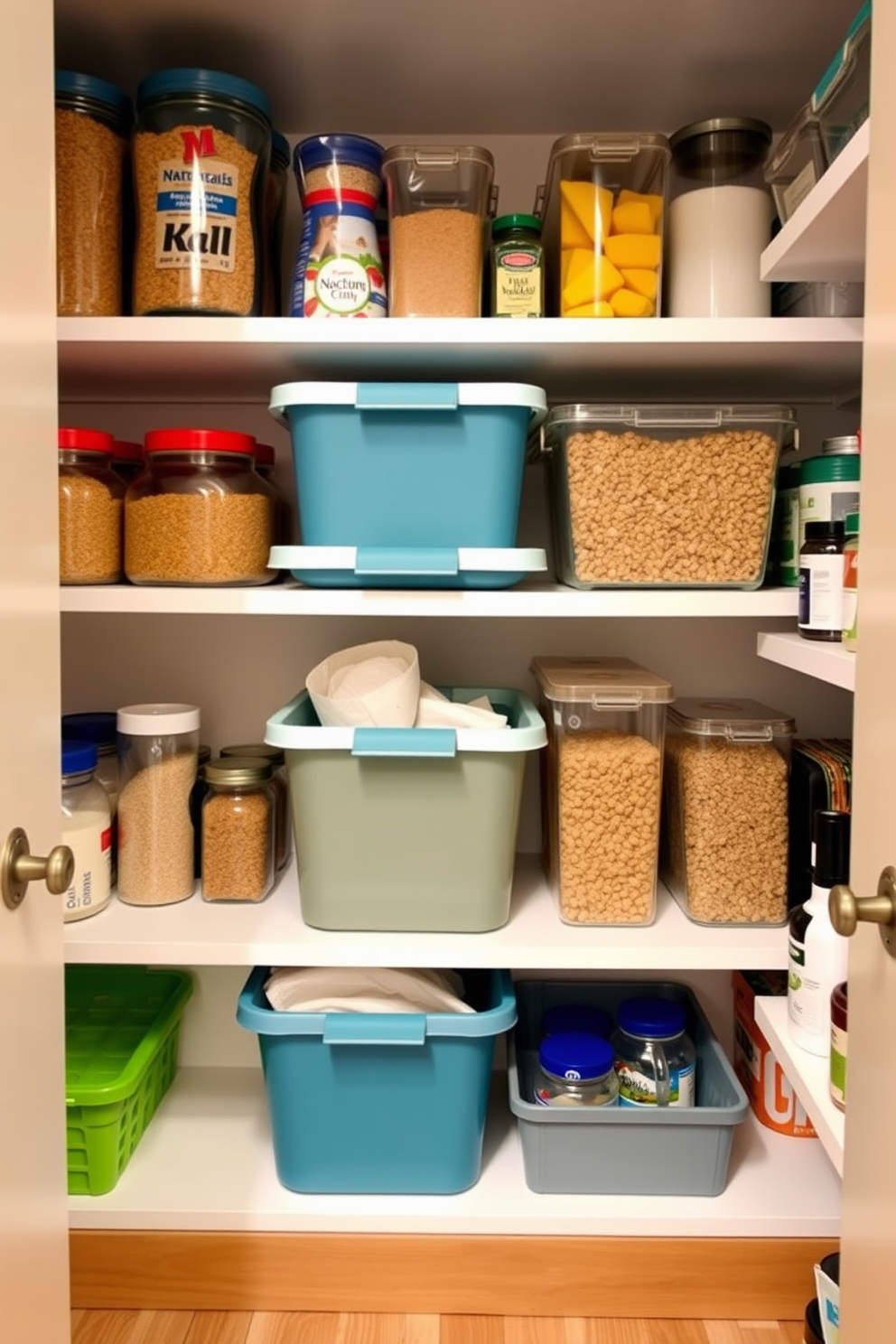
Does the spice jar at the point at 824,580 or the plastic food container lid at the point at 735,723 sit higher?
the spice jar at the point at 824,580

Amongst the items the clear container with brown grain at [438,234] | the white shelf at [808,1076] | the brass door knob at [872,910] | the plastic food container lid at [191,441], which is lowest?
the white shelf at [808,1076]

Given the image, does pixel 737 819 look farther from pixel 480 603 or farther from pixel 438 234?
pixel 438 234

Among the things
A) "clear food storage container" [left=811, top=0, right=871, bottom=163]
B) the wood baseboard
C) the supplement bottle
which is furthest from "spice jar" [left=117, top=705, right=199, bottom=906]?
"clear food storage container" [left=811, top=0, right=871, bottom=163]

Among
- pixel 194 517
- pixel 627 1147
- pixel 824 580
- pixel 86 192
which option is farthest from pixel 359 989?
pixel 86 192

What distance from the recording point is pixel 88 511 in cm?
112

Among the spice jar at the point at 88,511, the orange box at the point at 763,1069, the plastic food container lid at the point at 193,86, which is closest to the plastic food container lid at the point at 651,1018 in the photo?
the orange box at the point at 763,1069

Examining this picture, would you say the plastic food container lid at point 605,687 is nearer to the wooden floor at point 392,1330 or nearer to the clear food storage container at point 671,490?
the clear food storage container at point 671,490

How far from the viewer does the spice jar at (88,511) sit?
3.64 ft

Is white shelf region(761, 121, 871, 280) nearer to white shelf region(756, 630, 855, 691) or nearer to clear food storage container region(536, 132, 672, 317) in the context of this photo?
clear food storage container region(536, 132, 672, 317)

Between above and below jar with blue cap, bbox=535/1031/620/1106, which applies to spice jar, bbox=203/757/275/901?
above

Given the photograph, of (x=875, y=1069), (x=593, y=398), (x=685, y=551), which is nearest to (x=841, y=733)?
(x=685, y=551)

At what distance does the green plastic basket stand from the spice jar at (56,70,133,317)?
863mm

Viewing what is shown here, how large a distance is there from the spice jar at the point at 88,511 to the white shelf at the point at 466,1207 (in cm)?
71

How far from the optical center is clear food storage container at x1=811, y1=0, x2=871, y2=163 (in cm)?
87
